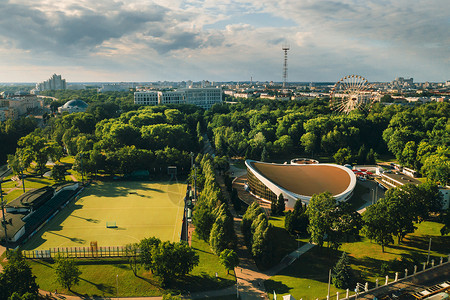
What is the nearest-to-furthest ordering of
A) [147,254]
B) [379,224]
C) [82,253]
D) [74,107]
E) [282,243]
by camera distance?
[147,254]
[379,224]
[82,253]
[282,243]
[74,107]

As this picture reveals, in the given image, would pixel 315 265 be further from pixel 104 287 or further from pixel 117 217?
pixel 117 217

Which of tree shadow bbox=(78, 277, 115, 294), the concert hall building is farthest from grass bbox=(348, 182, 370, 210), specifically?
tree shadow bbox=(78, 277, 115, 294)

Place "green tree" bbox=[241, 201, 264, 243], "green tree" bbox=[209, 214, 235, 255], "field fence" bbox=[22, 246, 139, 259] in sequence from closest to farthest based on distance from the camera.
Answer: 1. "green tree" bbox=[209, 214, 235, 255]
2. "field fence" bbox=[22, 246, 139, 259]
3. "green tree" bbox=[241, 201, 264, 243]

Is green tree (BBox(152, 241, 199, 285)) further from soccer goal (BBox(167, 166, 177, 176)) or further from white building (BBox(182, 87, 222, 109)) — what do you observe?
white building (BBox(182, 87, 222, 109))

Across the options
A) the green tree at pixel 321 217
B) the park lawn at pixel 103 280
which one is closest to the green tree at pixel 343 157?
the green tree at pixel 321 217

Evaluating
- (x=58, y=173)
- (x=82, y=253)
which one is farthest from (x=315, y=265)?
(x=58, y=173)

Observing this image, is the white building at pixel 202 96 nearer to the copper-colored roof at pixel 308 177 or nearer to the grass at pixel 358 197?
the copper-colored roof at pixel 308 177
